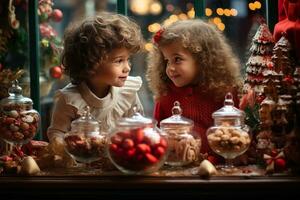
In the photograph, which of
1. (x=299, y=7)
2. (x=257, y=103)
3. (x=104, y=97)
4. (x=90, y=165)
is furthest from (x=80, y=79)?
(x=299, y=7)

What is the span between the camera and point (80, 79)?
215cm

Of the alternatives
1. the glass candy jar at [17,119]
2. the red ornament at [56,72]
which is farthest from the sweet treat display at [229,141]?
the red ornament at [56,72]

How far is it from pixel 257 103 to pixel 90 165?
0.60m

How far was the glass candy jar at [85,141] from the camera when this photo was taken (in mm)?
1912

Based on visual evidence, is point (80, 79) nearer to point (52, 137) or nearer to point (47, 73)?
point (52, 137)

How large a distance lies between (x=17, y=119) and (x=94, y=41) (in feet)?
1.25

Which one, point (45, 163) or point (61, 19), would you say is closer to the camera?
point (45, 163)

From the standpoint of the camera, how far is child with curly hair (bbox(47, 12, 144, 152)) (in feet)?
6.84

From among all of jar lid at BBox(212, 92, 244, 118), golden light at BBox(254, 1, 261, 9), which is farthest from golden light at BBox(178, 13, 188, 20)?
jar lid at BBox(212, 92, 244, 118)

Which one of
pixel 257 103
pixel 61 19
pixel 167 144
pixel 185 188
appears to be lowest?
pixel 185 188

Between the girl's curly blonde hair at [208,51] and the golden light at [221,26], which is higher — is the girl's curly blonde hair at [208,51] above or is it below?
below

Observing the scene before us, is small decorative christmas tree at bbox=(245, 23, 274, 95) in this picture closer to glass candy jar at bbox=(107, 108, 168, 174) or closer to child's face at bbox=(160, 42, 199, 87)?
child's face at bbox=(160, 42, 199, 87)

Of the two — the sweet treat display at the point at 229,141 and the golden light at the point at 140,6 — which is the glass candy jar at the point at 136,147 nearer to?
the sweet treat display at the point at 229,141

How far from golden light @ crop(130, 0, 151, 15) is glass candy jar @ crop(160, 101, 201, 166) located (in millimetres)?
701
